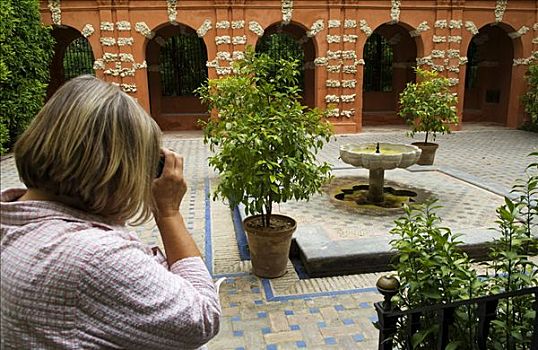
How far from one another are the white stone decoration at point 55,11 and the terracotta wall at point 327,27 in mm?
27

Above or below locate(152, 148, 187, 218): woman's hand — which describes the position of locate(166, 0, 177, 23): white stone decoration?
above

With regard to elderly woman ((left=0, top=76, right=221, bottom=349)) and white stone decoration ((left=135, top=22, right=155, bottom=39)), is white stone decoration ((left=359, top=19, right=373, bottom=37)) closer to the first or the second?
white stone decoration ((left=135, top=22, right=155, bottom=39))

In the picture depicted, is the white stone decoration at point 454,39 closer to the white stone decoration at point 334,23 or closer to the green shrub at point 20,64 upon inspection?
the white stone decoration at point 334,23

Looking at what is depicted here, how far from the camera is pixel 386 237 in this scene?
4941 millimetres

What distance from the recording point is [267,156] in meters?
3.91

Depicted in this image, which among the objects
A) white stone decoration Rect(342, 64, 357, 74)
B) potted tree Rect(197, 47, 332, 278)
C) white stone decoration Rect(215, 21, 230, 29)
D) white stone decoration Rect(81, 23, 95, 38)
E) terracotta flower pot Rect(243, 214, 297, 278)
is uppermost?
white stone decoration Rect(215, 21, 230, 29)

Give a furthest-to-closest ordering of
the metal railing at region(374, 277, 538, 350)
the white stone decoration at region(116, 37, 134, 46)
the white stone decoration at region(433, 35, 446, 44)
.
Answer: the white stone decoration at region(433, 35, 446, 44) < the white stone decoration at region(116, 37, 134, 46) < the metal railing at region(374, 277, 538, 350)

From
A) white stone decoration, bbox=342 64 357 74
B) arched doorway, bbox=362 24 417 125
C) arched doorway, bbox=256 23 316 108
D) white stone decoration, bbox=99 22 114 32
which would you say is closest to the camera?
white stone decoration, bbox=99 22 114 32

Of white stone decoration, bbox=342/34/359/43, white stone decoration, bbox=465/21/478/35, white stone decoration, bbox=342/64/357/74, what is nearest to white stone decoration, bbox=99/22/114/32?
white stone decoration, bbox=342/34/359/43

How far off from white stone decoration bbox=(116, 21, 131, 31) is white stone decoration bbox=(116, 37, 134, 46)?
27cm

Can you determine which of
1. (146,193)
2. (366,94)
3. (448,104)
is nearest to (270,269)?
(146,193)

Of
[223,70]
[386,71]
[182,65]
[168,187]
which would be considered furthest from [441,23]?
[168,187]

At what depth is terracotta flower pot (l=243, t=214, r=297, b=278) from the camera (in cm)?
413

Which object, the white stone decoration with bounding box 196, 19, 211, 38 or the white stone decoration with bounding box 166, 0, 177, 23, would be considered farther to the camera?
the white stone decoration with bounding box 196, 19, 211, 38
